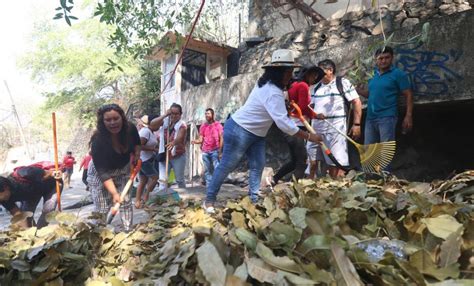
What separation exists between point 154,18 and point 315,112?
2674 mm

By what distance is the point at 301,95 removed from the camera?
372cm

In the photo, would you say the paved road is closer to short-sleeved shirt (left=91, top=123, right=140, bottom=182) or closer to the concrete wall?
short-sleeved shirt (left=91, top=123, right=140, bottom=182)

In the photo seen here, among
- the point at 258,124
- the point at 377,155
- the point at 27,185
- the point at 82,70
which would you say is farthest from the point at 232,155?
the point at 82,70

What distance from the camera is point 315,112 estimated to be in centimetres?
397

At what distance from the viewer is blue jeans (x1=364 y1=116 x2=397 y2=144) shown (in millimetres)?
3600

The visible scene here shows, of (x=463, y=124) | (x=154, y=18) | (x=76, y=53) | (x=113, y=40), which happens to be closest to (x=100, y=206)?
(x=113, y=40)

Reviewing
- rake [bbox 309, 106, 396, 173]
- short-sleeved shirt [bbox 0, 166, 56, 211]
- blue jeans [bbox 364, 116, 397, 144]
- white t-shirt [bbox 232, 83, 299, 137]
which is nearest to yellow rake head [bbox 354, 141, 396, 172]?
rake [bbox 309, 106, 396, 173]

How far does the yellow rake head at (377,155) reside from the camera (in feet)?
10.3

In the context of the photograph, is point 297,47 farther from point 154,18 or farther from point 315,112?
point 315,112

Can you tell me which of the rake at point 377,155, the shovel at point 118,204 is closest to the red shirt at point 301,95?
the rake at point 377,155

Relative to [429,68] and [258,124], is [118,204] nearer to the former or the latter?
[258,124]

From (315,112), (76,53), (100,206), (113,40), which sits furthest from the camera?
(76,53)

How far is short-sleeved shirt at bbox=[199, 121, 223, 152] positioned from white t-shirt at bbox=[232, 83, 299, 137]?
10.0 ft

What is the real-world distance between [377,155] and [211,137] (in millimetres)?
3622
